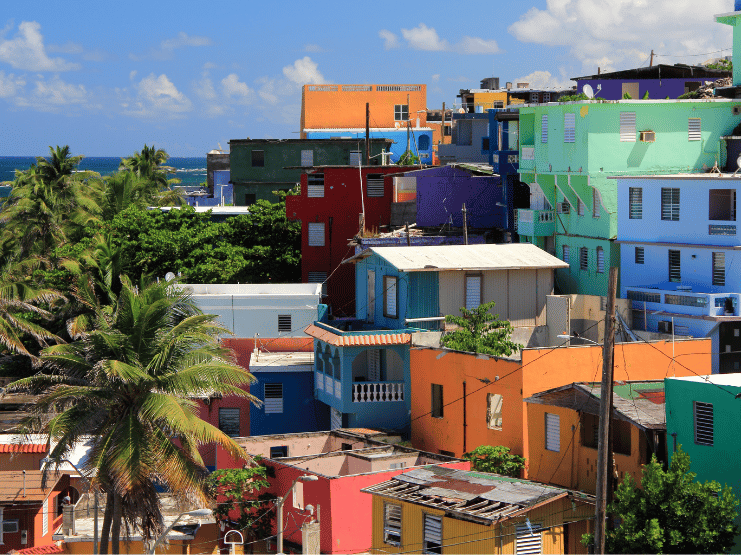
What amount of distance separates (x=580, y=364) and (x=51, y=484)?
17.9 metres

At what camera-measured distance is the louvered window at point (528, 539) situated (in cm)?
2952

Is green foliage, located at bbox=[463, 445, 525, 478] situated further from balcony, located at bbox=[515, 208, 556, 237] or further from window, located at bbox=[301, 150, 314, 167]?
window, located at bbox=[301, 150, 314, 167]

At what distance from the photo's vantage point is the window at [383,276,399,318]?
47719 millimetres

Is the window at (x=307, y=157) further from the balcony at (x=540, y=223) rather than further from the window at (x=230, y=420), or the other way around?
the window at (x=230, y=420)

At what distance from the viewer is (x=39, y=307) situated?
→ 192ft

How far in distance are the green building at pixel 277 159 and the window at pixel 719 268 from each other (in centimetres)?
3597

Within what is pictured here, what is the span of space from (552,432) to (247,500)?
9.56 meters

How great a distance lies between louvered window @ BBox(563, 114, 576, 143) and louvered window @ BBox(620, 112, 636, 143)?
6.86ft

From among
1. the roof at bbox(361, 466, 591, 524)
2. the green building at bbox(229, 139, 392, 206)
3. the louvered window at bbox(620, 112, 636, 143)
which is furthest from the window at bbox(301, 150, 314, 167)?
the roof at bbox(361, 466, 591, 524)

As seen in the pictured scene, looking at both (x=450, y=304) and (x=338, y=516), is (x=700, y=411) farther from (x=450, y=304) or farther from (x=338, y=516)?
(x=450, y=304)

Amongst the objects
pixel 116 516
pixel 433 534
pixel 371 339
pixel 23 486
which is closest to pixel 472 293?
pixel 371 339

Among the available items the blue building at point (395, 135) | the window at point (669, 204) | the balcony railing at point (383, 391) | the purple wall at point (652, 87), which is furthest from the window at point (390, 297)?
the blue building at point (395, 135)

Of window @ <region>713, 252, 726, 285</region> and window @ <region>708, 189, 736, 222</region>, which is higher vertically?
window @ <region>708, 189, 736, 222</region>

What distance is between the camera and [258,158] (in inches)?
3250
